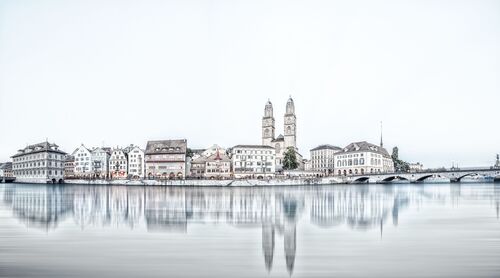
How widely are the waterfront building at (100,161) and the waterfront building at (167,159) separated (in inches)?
661

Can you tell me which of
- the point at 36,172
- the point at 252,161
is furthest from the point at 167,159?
the point at 36,172

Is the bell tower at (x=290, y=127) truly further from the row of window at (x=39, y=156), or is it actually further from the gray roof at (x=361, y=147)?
the row of window at (x=39, y=156)

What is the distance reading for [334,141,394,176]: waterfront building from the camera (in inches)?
5221

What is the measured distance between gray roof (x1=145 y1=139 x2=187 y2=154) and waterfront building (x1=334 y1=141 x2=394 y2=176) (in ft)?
172

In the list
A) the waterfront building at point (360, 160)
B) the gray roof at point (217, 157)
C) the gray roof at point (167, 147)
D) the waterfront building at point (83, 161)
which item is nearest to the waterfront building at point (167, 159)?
the gray roof at point (167, 147)

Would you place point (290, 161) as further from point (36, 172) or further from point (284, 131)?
point (36, 172)

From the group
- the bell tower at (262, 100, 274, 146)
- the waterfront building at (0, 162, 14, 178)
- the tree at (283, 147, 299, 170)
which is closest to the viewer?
the tree at (283, 147, 299, 170)

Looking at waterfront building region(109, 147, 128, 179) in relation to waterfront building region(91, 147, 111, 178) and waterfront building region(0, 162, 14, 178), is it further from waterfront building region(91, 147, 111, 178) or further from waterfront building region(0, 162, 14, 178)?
waterfront building region(0, 162, 14, 178)

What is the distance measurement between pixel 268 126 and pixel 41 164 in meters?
82.2

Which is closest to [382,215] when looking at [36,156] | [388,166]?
[36,156]

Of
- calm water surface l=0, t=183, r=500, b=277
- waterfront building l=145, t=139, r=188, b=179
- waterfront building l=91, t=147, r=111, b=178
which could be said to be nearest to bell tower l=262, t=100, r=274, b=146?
waterfront building l=145, t=139, r=188, b=179

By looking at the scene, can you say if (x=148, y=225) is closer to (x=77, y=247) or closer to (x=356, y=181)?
(x=77, y=247)

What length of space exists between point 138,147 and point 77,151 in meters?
21.8

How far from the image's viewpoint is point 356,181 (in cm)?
11806
